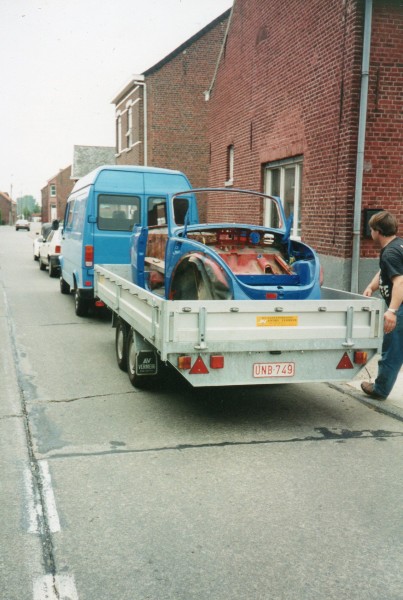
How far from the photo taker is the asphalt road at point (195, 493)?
3252 millimetres

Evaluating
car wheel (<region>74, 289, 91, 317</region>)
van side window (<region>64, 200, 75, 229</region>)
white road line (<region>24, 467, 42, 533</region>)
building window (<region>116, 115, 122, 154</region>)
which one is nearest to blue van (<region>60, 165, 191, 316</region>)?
car wheel (<region>74, 289, 91, 317</region>)

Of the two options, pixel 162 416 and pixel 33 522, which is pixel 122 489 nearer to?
pixel 33 522

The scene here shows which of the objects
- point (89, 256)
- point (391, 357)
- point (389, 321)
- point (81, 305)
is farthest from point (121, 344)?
point (81, 305)

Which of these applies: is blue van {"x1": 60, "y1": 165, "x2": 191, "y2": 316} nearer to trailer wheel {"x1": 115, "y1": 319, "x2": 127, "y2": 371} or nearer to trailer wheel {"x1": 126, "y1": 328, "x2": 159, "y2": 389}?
trailer wheel {"x1": 115, "y1": 319, "x2": 127, "y2": 371}

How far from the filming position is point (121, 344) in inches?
309

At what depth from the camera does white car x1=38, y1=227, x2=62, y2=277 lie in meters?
18.7

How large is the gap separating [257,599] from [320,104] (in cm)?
1049

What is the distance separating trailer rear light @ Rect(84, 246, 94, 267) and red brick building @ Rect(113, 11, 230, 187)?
17.7m

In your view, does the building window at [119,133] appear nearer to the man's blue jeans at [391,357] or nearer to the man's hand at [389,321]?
the man's blue jeans at [391,357]

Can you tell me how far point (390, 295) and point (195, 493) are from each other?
3031 mm

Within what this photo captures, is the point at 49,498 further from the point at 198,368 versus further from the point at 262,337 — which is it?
the point at 262,337

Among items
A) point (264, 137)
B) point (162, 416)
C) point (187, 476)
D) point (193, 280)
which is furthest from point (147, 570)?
point (264, 137)

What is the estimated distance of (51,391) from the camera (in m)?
6.88

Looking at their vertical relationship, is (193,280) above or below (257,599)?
above
